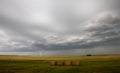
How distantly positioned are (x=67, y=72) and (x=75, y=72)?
3.98 feet

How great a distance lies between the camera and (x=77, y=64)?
3997 cm

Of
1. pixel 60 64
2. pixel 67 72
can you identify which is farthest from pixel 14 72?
pixel 60 64

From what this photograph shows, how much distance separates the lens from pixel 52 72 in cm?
2777

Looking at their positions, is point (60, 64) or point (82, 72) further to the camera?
point (60, 64)

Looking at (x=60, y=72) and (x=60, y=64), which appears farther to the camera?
(x=60, y=64)

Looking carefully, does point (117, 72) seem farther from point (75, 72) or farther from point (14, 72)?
point (14, 72)

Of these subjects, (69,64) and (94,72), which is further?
(69,64)

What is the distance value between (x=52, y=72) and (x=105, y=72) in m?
7.85

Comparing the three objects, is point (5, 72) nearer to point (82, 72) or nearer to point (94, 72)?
point (82, 72)

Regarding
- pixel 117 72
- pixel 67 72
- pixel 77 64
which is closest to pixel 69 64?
pixel 77 64

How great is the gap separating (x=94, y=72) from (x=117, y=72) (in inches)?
132

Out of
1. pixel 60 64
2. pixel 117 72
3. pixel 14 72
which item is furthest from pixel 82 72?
pixel 60 64

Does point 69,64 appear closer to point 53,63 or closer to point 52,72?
point 53,63

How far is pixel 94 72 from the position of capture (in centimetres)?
2728
